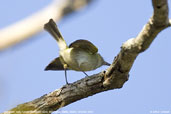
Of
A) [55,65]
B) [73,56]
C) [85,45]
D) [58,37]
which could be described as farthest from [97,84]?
[58,37]

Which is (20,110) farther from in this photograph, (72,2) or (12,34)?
(72,2)

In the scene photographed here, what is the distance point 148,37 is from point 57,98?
5.19 feet

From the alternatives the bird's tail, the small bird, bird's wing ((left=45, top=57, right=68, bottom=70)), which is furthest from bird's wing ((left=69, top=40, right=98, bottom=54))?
bird's wing ((left=45, top=57, right=68, bottom=70))

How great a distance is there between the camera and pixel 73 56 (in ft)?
17.3

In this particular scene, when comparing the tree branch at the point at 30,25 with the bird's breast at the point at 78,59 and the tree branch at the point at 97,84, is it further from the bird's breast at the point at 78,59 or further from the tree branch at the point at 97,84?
the bird's breast at the point at 78,59

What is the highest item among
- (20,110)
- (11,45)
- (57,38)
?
(57,38)

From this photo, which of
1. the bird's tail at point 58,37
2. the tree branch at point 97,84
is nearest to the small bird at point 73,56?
the bird's tail at point 58,37

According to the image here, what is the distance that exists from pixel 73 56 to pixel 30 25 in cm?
159

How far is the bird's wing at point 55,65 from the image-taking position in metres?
5.47

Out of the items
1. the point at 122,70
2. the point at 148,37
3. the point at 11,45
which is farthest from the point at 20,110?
the point at 148,37

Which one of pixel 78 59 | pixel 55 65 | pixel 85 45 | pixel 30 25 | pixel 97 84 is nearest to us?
pixel 30 25

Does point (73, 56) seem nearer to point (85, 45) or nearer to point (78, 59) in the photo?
point (78, 59)

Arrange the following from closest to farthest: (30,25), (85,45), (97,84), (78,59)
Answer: (30,25) < (97,84) < (85,45) < (78,59)

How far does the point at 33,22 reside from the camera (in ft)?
12.4
